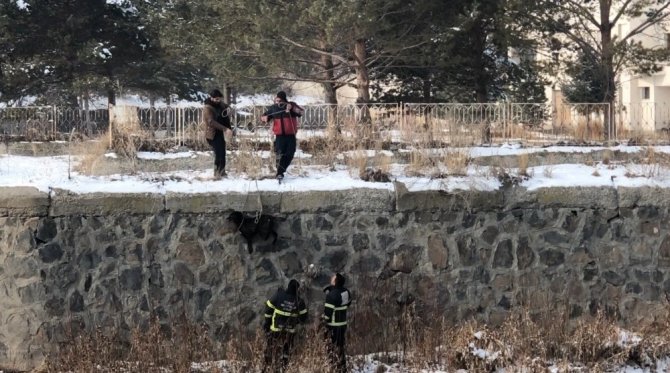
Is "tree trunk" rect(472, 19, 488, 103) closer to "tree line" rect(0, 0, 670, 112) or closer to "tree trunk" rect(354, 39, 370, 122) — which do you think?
"tree line" rect(0, 0, 670, 112)

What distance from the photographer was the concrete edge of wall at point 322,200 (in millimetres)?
7613

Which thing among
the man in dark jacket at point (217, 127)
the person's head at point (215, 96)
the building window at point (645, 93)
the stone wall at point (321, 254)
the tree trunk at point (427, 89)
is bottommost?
the stone wall at point (321, 254)

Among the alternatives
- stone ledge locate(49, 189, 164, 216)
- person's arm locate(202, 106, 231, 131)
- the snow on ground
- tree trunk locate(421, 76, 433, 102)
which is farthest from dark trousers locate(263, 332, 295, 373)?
tree trunk locate(421, 76, 433, 102)

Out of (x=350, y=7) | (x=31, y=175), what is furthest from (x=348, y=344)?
(x=350, y=7)

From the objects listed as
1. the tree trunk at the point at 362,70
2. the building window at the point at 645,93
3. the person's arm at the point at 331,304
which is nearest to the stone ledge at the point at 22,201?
the person's arm at the point at 331,304

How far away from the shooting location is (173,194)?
25.6 ft

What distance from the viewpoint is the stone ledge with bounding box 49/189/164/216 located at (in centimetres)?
764

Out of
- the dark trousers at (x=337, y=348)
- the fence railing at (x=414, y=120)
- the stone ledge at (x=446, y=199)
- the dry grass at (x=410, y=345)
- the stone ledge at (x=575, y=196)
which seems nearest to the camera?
the dark trousers at (x=337, y=348)

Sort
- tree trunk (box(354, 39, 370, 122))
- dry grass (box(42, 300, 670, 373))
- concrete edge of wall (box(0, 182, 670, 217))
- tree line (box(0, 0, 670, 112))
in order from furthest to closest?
tree trunk (box(354, 39, 370, 122))
tree line (box(0, 0, 670, 112))
concrete edge of wall (box(0, 182, 670, 217))
dry grass (box(42, 300, 670, 373))

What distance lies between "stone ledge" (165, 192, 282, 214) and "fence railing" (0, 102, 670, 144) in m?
5.79

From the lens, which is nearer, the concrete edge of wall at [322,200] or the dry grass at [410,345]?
the dry grass at [410,345]

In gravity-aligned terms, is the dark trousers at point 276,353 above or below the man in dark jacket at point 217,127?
below

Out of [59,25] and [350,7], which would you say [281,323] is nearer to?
[350,7]

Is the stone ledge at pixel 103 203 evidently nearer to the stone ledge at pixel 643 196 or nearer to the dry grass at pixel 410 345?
the dry grass at pixel 410 345
